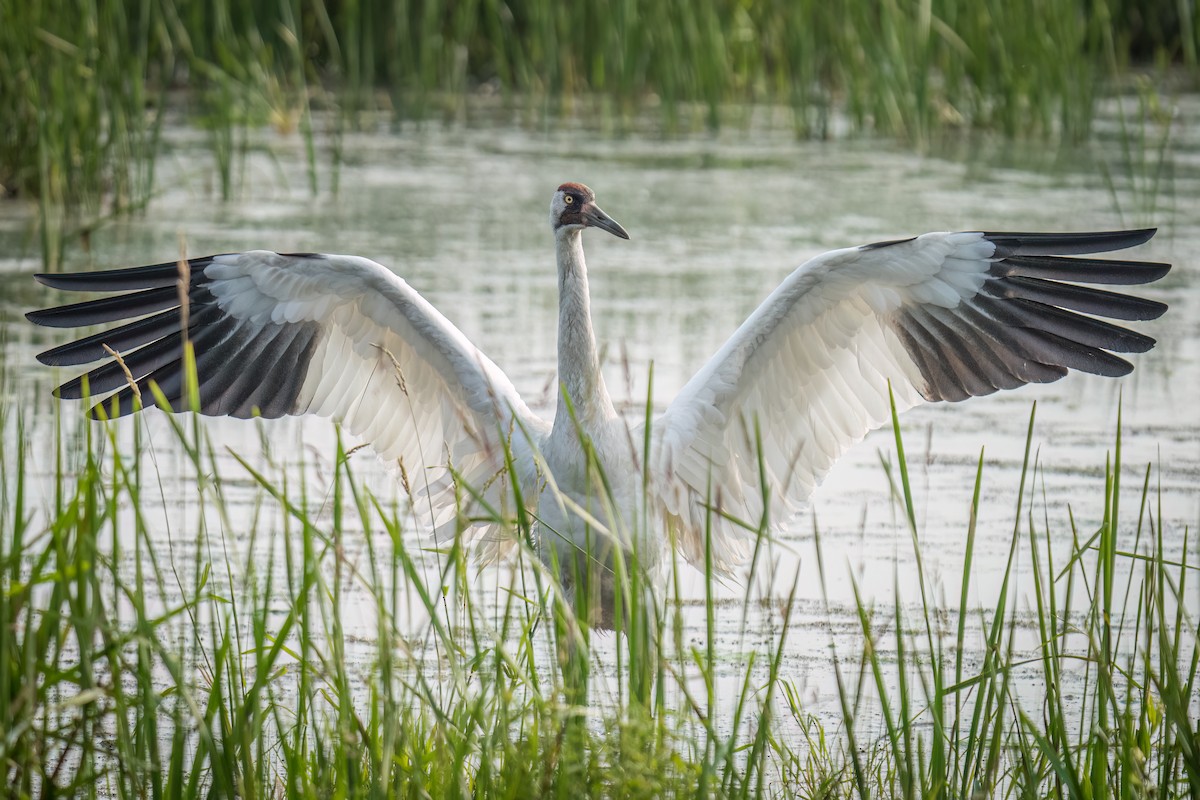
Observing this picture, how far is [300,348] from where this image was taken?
416 cm

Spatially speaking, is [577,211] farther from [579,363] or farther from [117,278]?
[117,278]

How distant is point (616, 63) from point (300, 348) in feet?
24.6

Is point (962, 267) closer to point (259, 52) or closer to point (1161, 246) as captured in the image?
point (1161, 246)

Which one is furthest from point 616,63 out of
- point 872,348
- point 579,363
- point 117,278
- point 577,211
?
point 117,278

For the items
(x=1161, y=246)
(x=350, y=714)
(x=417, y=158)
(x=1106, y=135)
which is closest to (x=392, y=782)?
(x=350, y=714)

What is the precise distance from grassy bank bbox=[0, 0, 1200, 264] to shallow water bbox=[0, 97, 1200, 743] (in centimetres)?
29

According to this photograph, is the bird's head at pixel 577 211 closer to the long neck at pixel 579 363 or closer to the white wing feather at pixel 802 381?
the long neck at pixel 579 363

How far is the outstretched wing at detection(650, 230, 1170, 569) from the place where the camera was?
12.4 ft

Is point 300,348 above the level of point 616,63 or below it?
below

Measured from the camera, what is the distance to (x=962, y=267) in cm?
387

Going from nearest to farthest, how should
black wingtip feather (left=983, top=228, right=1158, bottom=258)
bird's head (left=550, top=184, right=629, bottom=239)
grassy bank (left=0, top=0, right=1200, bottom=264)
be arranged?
1. black wingtip feather (left=983, top=228, right=1158, bottom=258)
2. bird's head (left=550, top=184, right=629, bottom=239)
3. grassy bank (left=0, top=0, right=1200, bottom=264)

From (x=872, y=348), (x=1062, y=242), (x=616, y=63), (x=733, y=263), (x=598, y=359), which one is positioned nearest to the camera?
(x=1062, y=242)

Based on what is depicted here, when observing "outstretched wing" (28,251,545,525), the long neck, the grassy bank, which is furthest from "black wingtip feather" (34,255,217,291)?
the grassy bank

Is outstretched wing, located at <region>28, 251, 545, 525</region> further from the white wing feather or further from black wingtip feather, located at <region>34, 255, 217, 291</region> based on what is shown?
the white wing feather
